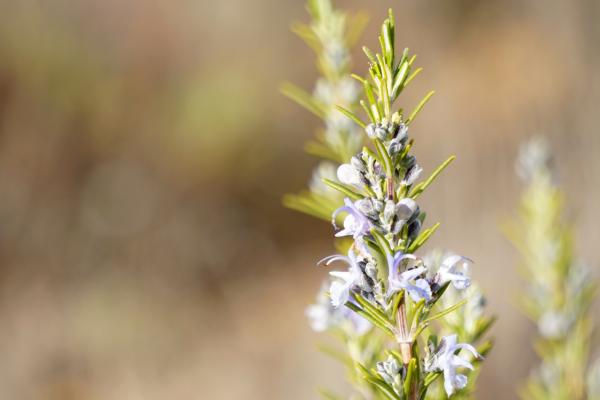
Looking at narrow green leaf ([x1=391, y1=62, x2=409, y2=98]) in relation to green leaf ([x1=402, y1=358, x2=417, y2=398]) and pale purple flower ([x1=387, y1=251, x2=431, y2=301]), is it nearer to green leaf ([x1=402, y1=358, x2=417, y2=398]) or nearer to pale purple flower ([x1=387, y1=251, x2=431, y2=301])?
pale purple flower ([x1=387, y1=251, x2=431, y2=301])

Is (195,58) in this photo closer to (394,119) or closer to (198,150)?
(198,150)

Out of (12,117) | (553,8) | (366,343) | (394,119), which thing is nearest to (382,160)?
(394,119)

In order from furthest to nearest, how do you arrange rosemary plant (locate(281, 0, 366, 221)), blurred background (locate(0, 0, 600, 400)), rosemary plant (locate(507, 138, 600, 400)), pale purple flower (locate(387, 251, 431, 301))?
blurred background (locate(0, 0, 600, 400))
rosemary plant (locate(507, 138, 600, 400))
rosemary plant (locate(281, 0, 366, 221))
pale purple flower (locate(387, 251, 431, 301))

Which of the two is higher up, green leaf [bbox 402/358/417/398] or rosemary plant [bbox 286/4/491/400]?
rosemary plant [bbox 286/4/491/400]

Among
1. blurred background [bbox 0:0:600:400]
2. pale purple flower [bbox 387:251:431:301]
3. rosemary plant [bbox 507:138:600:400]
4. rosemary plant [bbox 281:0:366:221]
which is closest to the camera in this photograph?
pale purple flower [bbox 387:251:431:301]

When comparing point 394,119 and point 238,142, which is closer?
point 394,119

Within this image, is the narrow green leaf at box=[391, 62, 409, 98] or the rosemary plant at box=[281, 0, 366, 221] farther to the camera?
the rosemary plant at box=[281, 0, 366, 221]

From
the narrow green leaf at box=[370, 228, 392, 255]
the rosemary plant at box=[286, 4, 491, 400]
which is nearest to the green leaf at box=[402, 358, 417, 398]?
the rosemary plant at box=[286, 4, 491, 400]
